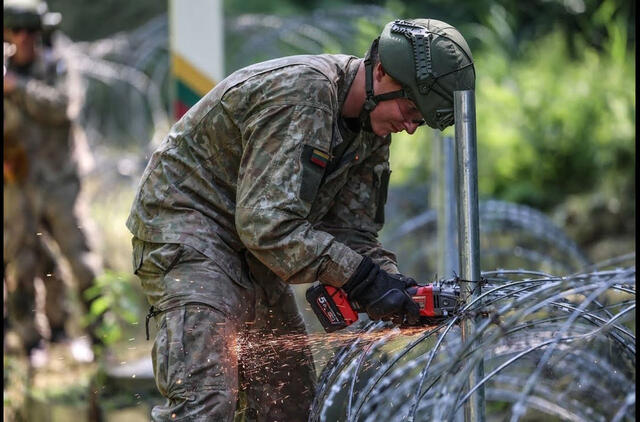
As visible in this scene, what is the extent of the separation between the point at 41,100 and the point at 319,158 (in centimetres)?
539

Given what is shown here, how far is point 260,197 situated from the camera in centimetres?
427

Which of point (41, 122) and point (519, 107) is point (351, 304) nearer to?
point (41, 122)

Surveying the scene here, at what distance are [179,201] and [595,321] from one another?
5.86 ft

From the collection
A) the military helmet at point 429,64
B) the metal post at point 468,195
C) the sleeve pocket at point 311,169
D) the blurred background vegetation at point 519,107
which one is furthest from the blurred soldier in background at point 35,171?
the metal post at point 468,195

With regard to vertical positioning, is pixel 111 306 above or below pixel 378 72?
below

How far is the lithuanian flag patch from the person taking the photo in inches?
169

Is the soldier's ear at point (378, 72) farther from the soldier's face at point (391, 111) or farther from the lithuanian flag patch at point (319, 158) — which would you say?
the lithuanian flag patch at point (319, 158)

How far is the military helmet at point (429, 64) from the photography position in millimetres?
4344

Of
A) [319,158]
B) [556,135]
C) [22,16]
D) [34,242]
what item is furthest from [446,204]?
[556,135]

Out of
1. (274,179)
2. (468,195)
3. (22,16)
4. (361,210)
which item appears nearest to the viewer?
(468,195)

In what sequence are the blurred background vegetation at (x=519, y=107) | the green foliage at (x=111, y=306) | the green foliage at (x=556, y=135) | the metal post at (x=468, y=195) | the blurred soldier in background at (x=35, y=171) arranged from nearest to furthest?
the metal post at (x=468, y=195)
the green foliage at (x=111, y=306)
the blurred soldier in background at (x=35, y=171)
the blurred background vegetation at (x=519, y=107)
the green foliage at (x=556, y=135)

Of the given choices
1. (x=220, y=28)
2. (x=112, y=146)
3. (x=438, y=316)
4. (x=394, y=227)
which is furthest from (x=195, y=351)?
(x=112, y=146)

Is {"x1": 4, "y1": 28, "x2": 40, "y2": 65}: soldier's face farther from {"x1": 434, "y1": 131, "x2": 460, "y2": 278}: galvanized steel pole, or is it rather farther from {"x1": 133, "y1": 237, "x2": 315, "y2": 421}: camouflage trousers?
{"x1": 133, "y1": 237, "x2": 315, "y2": 421}: camouflage trousers

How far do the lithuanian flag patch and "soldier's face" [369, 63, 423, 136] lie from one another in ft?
1.32
